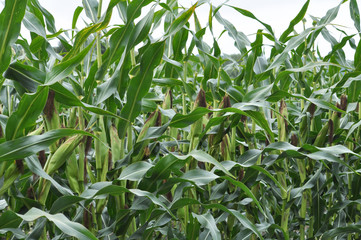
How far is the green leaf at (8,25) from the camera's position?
3.30 ft

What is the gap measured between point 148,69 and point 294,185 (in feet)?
3.75

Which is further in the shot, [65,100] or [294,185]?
[294,185]

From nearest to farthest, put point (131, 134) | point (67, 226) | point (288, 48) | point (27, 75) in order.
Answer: point (67, 226) → point (27, 75) → point (131, 134) → point (288, 48)

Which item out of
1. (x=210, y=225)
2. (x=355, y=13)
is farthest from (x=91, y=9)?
(x=355, y=13)

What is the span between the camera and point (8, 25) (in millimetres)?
1025

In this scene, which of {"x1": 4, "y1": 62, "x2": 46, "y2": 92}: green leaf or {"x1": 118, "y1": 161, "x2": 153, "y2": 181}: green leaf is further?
{"x1": 118, "y1": 161, "x2": 153, "y2": 181}: green leaf

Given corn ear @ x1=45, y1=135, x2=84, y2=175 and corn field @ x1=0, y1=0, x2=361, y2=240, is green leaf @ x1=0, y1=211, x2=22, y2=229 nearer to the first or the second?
corn field @ x1=0, y1=0, x2=361, y2=240

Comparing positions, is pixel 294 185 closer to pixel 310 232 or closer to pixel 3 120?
pixel 310 232

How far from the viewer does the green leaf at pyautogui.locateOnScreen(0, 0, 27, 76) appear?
1.00 meters

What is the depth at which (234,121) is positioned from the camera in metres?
1.51

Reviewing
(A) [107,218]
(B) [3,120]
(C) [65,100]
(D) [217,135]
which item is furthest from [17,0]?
(A) [107,218]

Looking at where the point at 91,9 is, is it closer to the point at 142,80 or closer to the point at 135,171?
the point at 142,80

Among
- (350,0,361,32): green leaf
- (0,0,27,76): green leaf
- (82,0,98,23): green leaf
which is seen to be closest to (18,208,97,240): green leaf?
(0,0,27,76): green leaf

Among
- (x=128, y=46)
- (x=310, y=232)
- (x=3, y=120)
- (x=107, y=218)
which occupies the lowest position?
(x=310, y=232)
